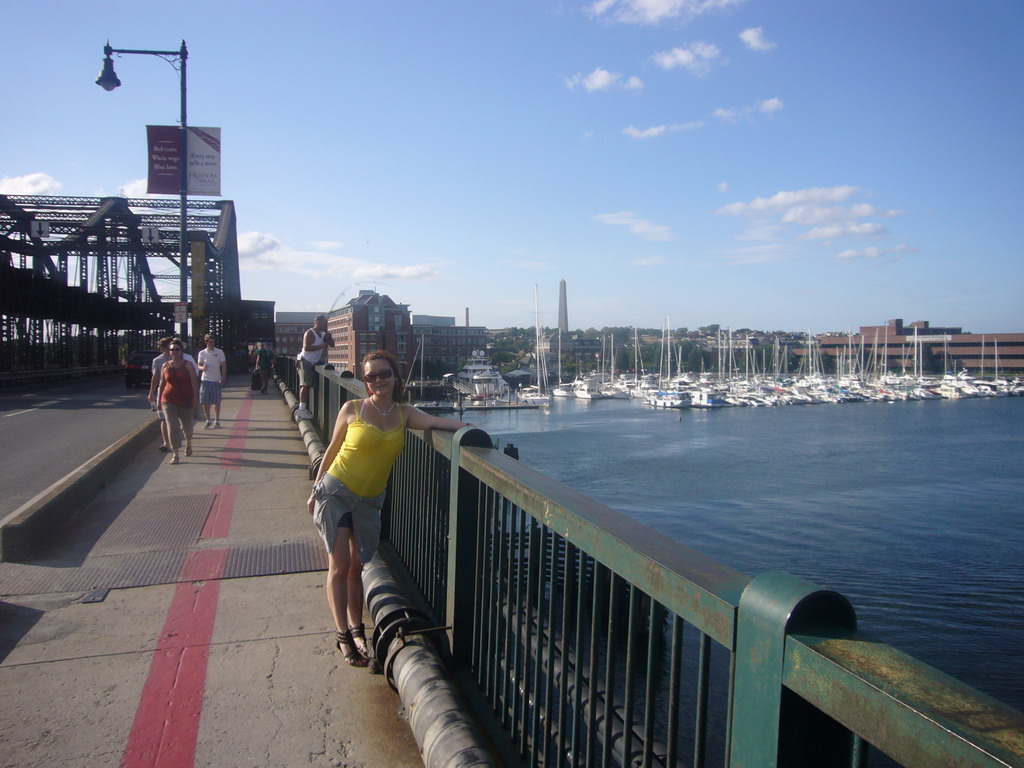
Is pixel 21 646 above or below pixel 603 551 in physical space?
below

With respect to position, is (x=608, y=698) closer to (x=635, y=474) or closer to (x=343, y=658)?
(x=343, y=658)

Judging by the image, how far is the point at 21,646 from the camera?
4.18 metres

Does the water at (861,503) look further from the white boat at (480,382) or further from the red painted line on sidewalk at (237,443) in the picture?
the white boat at (480,382)

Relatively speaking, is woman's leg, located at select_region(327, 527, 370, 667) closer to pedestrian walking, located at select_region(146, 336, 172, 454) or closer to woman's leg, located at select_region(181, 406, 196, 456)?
pedestrian walking, located at select_region(146, 336, 172, 454)

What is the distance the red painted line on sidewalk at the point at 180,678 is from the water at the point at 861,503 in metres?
2.87

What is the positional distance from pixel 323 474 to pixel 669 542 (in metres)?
2.73

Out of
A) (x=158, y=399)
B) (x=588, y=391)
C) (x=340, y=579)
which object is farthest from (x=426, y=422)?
(x=588, y=391)

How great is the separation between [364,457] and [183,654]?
139 centimetres

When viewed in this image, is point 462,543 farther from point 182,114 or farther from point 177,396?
point 182,114

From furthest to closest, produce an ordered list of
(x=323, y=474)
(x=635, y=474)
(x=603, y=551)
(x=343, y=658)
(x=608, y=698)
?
(x=635, y=474) → (x=323, y=474) → (x=343, y=658) → (x=608, y=698) → (x=603, y=551)

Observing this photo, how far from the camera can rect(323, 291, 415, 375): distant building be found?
6244 cm

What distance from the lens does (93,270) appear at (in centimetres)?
6769

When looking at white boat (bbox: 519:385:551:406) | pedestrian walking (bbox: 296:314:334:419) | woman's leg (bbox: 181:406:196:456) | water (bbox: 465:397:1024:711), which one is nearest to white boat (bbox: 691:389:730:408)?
water (bbox: 465:397:1024:711)

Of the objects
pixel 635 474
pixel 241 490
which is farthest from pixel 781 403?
pixel 241 490
